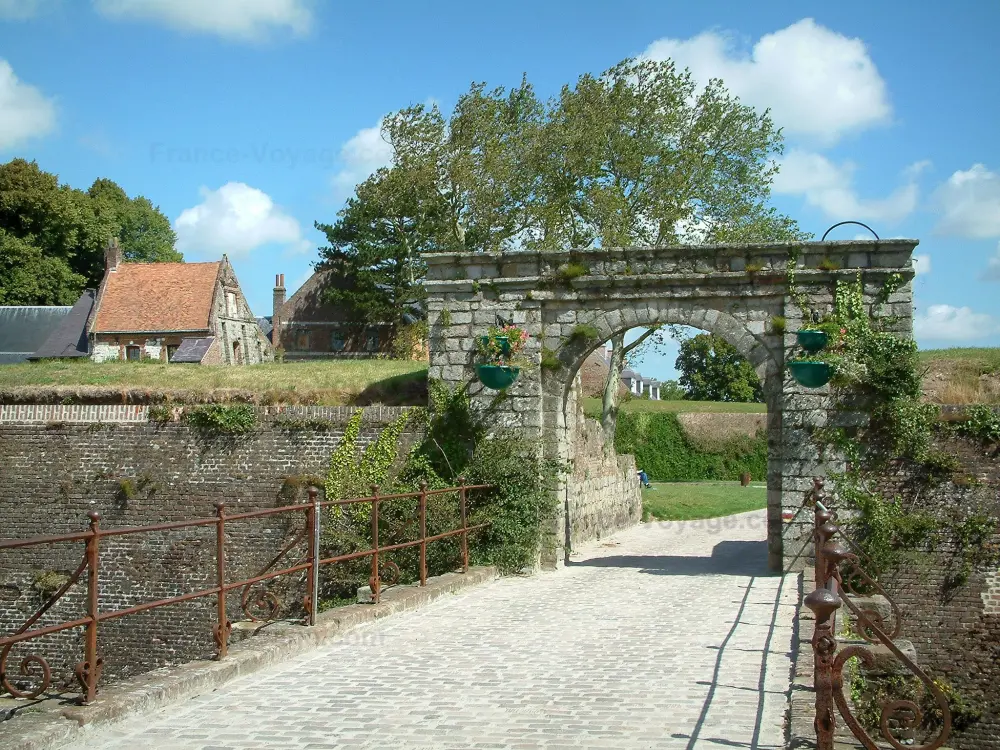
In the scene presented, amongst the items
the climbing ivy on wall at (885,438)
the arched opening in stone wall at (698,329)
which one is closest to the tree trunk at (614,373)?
the arched opening in stone wall at (698,329)

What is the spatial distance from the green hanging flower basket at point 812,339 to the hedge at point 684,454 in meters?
23.4

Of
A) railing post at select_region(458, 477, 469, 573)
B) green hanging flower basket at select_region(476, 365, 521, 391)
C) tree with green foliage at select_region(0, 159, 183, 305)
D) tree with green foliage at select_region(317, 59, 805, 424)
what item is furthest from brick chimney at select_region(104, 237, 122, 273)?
railing post at select_region(458, 477, 469, 573)

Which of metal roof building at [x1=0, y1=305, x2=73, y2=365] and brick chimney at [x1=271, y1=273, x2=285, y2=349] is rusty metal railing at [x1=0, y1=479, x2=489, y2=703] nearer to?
metal roof building at [x1=0, y1=305, x2=73, y2=365]

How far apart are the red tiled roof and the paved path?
28004 mm

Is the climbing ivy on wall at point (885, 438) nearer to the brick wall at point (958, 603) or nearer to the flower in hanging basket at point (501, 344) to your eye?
the brick wall at point (958, 603)

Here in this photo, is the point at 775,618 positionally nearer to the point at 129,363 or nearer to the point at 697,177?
the point at 129,363

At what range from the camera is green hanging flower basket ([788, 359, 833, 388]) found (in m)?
11.8

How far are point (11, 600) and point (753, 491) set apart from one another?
21.8 meters

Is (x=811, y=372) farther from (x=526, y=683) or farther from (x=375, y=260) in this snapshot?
(x=375, y=260)

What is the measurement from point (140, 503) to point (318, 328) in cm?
2955

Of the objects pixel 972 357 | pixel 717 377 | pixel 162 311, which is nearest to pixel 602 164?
pixel 972 357

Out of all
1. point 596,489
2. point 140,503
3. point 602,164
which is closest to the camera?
point 140,503

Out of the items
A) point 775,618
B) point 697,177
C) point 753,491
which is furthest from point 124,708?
point 753,491

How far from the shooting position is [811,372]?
11789 millimetres
